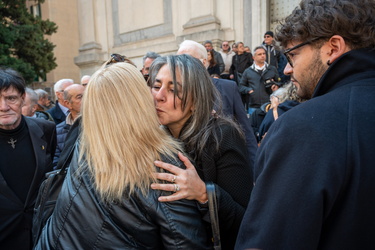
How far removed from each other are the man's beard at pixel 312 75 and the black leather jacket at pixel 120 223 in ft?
2.51

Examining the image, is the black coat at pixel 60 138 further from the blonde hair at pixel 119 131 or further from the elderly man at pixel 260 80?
the elderly man at pixel 260 80

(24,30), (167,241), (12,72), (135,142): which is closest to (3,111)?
(12,72)

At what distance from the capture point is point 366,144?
0.86 metres

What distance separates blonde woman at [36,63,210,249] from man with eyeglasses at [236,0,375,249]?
42 centimetres

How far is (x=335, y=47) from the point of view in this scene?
1.09 metres

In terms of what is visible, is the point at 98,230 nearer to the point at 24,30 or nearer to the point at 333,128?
the point at 333,128

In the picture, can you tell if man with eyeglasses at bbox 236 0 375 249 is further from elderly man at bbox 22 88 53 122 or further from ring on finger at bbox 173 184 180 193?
elderly man at bbox 22 88 53 122

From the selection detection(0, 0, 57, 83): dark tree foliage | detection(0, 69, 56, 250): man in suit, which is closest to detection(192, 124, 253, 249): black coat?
detection(0, 69, 56, 250): man in suit

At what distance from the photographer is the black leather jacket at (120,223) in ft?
4.08

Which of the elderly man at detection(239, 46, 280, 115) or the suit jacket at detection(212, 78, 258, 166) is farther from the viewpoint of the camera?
the elderly man at detection(239, 46, 280, 115)

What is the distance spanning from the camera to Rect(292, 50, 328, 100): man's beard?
1.12 meters

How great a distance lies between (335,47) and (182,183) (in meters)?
0.86

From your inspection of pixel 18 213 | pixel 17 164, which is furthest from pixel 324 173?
pixel 17 164

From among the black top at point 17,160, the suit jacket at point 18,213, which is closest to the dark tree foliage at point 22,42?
the black top at point 17,160
